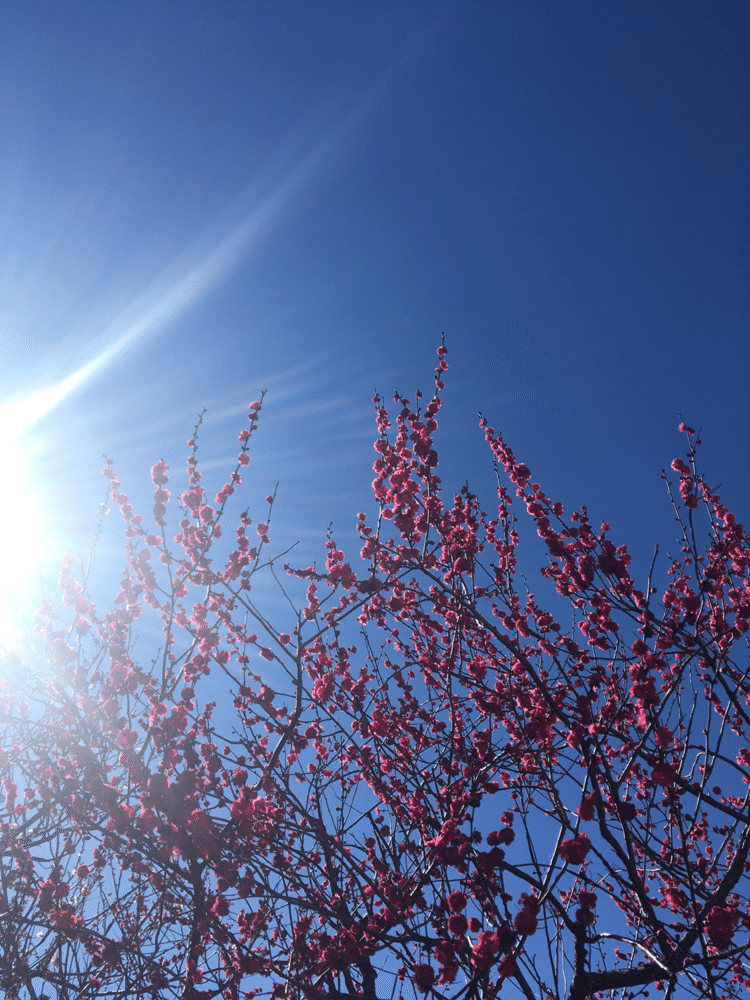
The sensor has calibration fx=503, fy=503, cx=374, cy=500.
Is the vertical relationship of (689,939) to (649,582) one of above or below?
below

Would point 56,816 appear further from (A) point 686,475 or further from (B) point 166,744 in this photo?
(A) point 686,475

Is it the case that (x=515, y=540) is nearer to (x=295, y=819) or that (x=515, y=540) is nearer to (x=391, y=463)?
(x=391, y=463)

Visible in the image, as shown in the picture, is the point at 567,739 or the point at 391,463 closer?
the point at 567,739

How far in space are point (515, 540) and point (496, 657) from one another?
156cm

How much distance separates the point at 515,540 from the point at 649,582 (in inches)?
80.6

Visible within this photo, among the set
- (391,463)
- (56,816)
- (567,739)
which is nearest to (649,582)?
(567,739)

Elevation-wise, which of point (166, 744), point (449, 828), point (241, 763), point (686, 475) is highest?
point (686, 475)

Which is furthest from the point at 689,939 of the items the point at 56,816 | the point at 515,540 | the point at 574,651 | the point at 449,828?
the point at 56,816

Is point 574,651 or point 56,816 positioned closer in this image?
point 574,651

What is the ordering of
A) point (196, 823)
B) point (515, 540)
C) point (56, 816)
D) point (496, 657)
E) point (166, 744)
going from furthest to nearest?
point (515, 540), point (56, 816), point (496, 657), point (166, 744), point (196, 823)

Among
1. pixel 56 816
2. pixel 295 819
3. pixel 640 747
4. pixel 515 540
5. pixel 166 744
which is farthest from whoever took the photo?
pixel 515 540

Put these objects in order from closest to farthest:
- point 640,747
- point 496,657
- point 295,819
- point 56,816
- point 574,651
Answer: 1. point 640,747
2. point 295,819
3. point 574,651
4. point 496,657
5. point 56,816

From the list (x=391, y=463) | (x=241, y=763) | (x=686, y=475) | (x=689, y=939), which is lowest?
(x=689, y=939)

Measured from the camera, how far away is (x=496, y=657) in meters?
5.21
